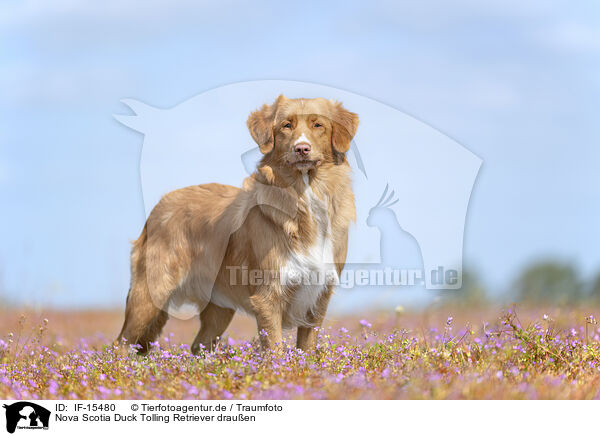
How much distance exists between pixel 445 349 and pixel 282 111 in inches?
99.8

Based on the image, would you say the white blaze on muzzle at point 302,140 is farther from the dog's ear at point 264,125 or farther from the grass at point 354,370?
the grass at point 354,370

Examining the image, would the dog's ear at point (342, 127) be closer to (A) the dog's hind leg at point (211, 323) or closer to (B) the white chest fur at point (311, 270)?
(B) the white chest fur at point (311, 270)

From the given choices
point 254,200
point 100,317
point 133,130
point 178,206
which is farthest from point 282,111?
point 100,317

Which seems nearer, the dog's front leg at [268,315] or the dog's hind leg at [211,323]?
the dog's front leg at [268,315]

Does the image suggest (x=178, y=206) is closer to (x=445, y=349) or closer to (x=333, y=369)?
(x=333, y=369)

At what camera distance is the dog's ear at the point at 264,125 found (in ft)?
19.4
